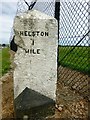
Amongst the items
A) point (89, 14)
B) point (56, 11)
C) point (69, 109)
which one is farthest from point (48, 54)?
point (56, 11)

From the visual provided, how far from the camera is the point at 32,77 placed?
13.5 feet

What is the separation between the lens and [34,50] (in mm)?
4059


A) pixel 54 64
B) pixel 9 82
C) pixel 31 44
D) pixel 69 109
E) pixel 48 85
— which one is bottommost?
pixel 9 82

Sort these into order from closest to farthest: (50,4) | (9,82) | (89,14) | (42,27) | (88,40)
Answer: (42,27) → (89,14) → (88,40) → (50,4) → (9,82)

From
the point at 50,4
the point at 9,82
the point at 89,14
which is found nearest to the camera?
the point at 89,14

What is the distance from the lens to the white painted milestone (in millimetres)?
4020

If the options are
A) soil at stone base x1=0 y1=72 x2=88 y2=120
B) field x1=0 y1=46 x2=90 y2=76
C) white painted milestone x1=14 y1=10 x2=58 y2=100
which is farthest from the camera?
field x1=0 y1=46 x2=90 y2=76

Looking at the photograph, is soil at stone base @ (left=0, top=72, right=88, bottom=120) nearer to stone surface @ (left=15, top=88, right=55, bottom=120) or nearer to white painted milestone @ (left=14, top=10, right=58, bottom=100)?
stone surface @ (left=15, top=88, right=55, bottom=120)

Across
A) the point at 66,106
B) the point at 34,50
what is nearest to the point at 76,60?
the point at 66,106

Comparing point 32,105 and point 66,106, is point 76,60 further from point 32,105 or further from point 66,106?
→ point 32,105

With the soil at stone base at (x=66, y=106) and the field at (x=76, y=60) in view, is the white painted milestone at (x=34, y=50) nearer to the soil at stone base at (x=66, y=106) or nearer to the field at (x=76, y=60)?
the soil at stone base at (x=66, y=106)

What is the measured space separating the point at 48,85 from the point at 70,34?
1.51 metres

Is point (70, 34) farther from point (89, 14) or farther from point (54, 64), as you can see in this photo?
point (54, 64)

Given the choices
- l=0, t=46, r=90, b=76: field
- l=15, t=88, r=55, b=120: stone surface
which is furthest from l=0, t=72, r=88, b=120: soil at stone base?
l=0, t=46, r=90, b=76: field
